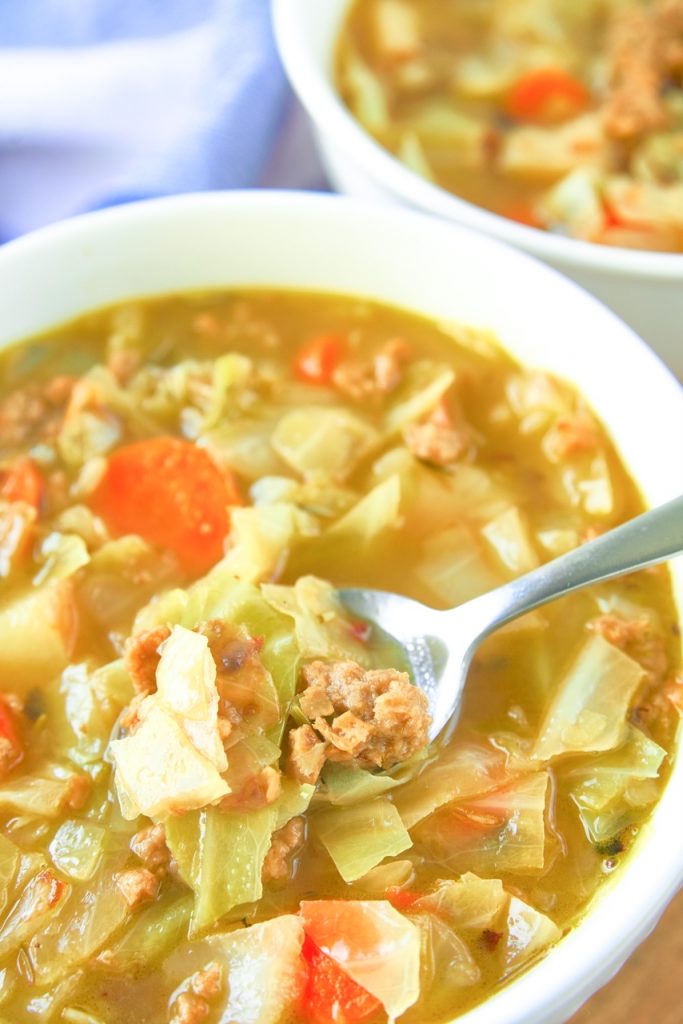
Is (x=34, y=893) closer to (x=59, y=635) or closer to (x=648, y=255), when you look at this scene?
(x=59, y=635)

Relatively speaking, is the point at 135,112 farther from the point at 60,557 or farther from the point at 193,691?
the point at 193,691

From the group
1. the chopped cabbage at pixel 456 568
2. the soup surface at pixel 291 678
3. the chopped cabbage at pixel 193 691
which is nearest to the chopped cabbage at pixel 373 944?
the soup surface at pixel 291 678

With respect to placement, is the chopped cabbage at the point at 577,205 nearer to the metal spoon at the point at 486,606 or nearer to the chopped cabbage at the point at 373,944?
the metal spoon at the point at 486,606

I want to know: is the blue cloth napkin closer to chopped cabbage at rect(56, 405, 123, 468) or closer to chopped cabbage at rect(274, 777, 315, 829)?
chopped cabbage at rect(56, 405, 123, 468)

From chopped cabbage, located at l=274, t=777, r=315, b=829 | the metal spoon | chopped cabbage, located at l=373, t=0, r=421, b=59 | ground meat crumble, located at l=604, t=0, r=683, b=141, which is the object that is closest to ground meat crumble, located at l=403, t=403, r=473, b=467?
the metal spoon

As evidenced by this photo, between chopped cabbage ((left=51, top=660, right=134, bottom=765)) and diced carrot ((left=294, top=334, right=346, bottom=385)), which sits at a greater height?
diced carrot ((left=294, top=334, right=346, bottom=385))

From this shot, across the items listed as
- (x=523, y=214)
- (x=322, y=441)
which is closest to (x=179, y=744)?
(x=322, y=441)
